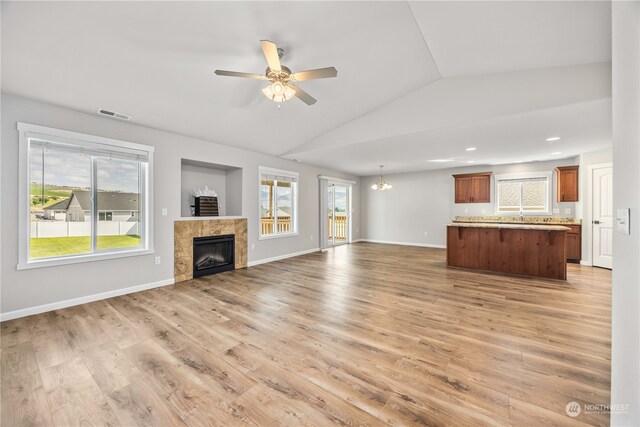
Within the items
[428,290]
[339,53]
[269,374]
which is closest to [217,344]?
[269,374]

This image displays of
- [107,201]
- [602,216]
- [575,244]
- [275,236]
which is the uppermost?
[107,201]

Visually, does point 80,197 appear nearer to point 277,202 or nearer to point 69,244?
point 69,244

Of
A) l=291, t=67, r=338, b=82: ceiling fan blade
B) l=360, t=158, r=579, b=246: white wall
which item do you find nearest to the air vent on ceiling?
l=291, t=67, r=338, b=82: ceiling fan blade

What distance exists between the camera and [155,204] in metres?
4.23

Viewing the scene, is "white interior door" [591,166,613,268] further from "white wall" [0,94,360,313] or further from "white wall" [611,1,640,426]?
Result: "white wall" [0,94,360,313]

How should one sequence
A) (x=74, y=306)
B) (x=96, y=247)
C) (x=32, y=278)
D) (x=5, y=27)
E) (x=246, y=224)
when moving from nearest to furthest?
1. (x=5, y=27)
2. (x=32, y=278)
3. (x=74, y=306)
4. (x=96, y=247)
5. (x=246, y=224)

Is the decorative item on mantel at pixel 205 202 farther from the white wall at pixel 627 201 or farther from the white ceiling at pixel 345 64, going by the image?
the white wall at pixel 627 201

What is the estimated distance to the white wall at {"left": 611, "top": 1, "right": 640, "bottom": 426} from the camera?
1.05 m

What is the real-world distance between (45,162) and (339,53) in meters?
3.99

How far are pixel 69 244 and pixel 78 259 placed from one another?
0.82 ft

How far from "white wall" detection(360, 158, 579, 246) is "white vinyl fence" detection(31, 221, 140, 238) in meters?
7.40

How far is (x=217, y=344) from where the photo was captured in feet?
7.92

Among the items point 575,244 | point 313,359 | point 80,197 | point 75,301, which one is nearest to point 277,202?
point 80,197

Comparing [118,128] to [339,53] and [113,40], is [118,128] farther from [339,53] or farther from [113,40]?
[339,53]
